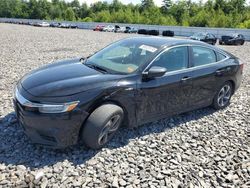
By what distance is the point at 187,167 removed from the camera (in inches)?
134

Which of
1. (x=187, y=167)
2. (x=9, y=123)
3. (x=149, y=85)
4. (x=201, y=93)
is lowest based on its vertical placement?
(x=187, y=167)

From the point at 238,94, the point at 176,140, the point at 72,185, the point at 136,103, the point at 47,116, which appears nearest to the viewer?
the point at 72,185

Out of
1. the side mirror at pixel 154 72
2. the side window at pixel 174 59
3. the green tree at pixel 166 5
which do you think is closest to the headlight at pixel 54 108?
the side mirror at pixel 154 72

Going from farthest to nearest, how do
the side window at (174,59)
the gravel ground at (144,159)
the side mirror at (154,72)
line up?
Result: the side window at (174,59)
the side mirror at (154,72)
the gravel ground at (144,159)

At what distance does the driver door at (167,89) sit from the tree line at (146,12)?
46.2 meters

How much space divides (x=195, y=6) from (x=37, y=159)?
74.5m

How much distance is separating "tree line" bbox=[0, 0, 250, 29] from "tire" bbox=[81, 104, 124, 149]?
47702mm

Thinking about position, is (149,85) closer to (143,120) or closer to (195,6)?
(143,120)

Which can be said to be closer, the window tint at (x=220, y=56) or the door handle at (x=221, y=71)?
the door handle at (x=221, y=71)

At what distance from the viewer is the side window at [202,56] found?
15.1ft

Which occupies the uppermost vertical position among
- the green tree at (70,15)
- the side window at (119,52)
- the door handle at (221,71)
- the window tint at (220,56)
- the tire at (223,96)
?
the green tree at (70,15)

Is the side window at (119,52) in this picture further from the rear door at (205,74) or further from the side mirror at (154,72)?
the rear door at (205,74)

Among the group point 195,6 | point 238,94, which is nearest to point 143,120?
point 238,94

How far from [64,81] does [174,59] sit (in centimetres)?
194
